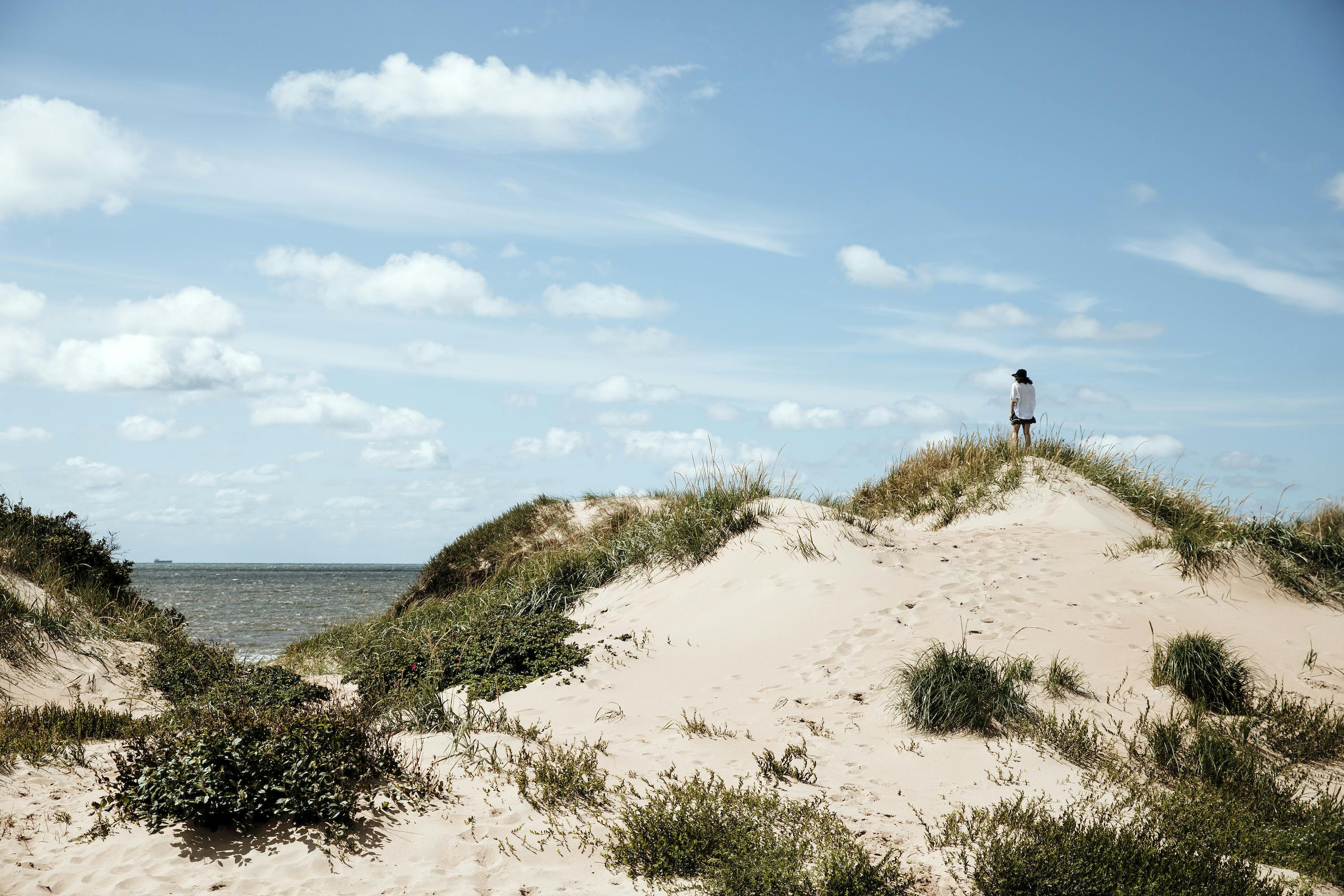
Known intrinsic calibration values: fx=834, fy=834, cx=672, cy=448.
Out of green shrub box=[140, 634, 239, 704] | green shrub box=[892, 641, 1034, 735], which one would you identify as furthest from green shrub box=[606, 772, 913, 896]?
green shrub box=[140, 634, 239, 704]

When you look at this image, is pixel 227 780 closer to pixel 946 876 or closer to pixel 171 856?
pixel 171 856

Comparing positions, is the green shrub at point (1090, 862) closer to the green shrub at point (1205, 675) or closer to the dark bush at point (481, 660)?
the green shrub at point (1205, 675)

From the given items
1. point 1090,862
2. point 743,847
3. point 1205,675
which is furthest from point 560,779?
point 1205,675

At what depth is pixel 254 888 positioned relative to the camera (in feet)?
16.7

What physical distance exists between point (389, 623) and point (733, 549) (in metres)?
6.87

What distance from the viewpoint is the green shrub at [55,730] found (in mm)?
6949

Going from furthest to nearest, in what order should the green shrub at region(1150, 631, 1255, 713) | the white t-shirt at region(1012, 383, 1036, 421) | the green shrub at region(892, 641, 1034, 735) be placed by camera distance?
the white t-shirt at region(1012, 383, 1036, 421) < the green shrub at region(1150, 631, 1255, 713) < the green shrub at region(892, 641, 1034, 735)

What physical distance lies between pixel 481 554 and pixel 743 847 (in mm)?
15210

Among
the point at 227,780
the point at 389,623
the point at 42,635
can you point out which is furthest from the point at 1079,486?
the point at 42,635

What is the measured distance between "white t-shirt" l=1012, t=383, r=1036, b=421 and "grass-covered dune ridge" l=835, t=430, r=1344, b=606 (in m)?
0.62

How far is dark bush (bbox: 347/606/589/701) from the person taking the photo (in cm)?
1027

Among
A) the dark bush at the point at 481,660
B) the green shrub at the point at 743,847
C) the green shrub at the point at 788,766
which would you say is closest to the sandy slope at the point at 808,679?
the green shrub at the point at 788,766

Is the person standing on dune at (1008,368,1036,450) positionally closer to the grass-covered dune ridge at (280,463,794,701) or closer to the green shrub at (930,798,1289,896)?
the grass-covered dune ridge at (280,463,794,701)

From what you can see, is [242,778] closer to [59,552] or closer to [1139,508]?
[59,552]
